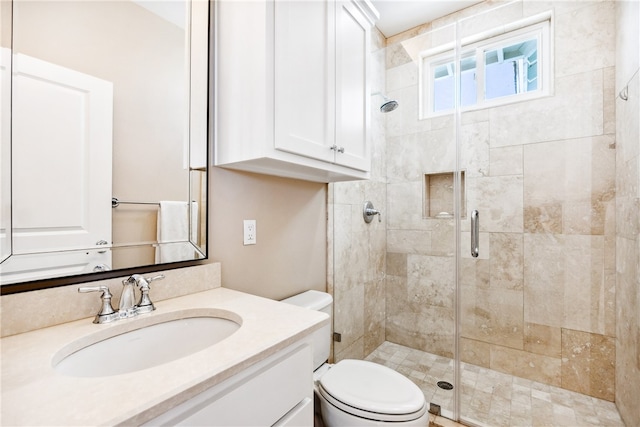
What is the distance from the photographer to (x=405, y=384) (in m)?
1.25

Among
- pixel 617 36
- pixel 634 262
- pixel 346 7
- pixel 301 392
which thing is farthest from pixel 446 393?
pixel 617 36

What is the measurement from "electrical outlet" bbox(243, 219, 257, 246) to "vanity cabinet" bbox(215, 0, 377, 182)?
0.24m

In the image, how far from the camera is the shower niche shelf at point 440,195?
77.3 inches

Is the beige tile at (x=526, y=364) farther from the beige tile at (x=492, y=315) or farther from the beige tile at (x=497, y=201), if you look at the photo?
the beige tile at (x=497, y=201)

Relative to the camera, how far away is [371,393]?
1.20 m

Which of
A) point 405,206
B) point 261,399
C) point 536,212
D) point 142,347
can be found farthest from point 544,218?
point 142,347

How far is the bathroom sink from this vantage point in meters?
0.70

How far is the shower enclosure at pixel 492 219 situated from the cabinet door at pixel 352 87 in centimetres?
46

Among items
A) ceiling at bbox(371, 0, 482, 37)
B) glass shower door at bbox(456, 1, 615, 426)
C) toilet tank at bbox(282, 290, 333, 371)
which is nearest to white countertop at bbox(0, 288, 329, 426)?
toilet tank at bbox(282, 290, 333, 371)

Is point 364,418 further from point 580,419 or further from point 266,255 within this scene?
point 580,419

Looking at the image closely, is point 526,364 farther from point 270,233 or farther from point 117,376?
point 117,376

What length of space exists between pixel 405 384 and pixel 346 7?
171 cm

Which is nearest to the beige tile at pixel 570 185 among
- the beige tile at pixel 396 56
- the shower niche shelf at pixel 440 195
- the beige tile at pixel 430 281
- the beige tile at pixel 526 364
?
the shower niche shelf at pixel 440 195

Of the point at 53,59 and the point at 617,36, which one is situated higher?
the point at 617,36
